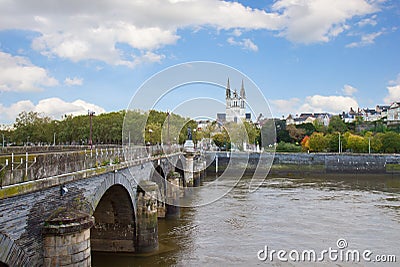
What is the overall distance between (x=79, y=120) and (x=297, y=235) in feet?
232

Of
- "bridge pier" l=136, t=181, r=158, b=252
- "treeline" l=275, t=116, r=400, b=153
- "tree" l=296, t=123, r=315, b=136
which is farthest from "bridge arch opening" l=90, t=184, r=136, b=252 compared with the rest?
"tree" l=296, t=123, r=315, b=136

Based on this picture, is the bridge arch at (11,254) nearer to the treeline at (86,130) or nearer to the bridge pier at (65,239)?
the bridge pier at (65,239)

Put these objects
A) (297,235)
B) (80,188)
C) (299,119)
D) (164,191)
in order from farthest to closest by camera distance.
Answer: (299,119) < (164,191) < (297,235) < (80,188)

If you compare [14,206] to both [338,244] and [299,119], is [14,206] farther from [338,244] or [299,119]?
[299,119]

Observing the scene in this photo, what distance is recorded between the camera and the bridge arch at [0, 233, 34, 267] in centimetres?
852

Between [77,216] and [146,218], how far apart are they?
9097 mm

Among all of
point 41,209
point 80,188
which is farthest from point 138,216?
point 41,209

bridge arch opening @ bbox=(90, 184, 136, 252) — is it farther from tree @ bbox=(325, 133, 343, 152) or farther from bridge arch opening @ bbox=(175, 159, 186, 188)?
tree @ bbox=(325, 133, 343, 152)

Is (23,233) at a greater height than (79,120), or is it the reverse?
(79,120)

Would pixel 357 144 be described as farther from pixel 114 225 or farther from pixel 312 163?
pixel 114 225

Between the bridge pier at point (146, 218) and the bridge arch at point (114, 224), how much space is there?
1.19 feet

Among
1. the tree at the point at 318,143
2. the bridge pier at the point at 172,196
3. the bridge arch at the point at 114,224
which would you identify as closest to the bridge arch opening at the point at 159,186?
the bridge pier at the point at 172,196

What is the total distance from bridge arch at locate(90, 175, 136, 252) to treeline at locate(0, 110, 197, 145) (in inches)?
2036

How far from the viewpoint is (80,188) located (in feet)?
42.0
